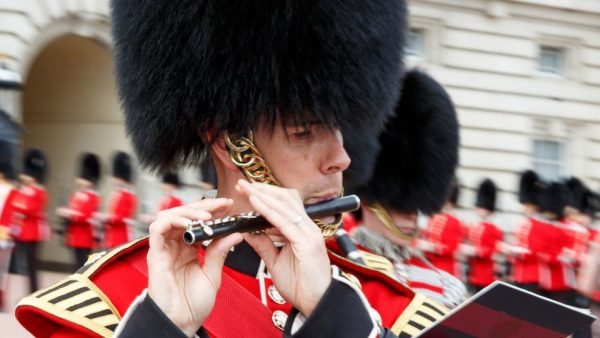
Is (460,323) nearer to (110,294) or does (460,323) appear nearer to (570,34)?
(110,294)

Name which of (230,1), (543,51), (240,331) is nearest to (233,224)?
(240,331)

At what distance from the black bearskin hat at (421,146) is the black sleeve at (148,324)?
3.08 meters

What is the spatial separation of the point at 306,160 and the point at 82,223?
32.0 feet

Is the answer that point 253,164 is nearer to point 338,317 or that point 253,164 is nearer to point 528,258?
point 338,317

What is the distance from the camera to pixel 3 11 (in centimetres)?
1452

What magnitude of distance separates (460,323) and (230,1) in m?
0.96

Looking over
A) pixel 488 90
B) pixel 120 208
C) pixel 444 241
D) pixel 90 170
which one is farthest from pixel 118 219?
pixel 488 90

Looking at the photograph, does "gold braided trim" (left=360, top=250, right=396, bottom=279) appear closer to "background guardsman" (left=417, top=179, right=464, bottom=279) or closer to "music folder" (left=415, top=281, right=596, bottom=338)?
"music folder" (left=415, top=281, right=596, bottom=338)

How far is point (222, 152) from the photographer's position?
2.71 metres

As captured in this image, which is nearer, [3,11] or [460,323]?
[460,323]

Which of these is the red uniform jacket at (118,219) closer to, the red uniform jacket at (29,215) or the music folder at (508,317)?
the red uniform jacket at (29,215)

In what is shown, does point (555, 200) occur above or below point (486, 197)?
above

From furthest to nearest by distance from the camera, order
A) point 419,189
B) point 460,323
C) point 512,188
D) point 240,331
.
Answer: point 512,188 → point 419,189 → point 240,331 → point 460,323

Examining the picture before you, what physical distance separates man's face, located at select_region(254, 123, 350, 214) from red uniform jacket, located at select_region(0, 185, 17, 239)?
8.14m
